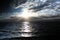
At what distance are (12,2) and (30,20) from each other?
1671 mm

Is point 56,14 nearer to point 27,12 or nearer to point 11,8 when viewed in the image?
point 27,12

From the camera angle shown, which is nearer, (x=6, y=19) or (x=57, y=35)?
(x=57, y=35)

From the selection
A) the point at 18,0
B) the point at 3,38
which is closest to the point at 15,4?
the point at 18,0

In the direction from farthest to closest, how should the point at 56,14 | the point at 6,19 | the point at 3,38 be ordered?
the point at 6,19, the point at 56,14, the point at 3,38

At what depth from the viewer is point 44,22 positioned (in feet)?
40.6

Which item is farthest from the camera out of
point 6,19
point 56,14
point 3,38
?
point 6,19

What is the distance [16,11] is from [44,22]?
6.32 ft

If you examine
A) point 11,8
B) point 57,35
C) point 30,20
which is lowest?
point 57,35

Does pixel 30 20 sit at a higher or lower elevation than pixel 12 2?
lower

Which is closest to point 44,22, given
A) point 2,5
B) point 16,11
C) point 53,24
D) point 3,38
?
point 53,24

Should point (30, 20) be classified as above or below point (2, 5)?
below

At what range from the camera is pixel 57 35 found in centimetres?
952

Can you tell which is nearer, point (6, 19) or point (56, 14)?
point (56, 14)

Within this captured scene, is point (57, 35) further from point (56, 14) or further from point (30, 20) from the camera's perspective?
point (30, 20)
